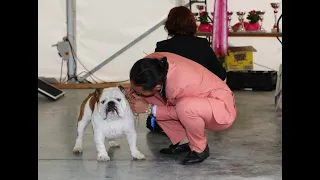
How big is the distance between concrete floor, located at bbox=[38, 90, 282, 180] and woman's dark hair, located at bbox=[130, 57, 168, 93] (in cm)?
54

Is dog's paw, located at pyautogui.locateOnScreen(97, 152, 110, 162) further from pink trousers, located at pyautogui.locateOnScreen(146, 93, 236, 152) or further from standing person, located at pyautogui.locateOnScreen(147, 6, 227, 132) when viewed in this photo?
standing person, located at pyautogui.locateOnScreen(147, 6, 227, 132)

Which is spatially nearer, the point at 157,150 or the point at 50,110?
the point at 157,150

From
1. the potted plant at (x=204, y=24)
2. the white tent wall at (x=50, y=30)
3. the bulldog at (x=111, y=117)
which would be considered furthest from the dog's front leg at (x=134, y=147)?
the white tent wall at (x=50, y=30)

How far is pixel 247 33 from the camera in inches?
266

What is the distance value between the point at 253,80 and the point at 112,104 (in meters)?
4.06

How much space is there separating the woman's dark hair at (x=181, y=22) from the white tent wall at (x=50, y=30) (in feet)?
12.1

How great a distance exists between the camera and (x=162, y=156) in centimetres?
397

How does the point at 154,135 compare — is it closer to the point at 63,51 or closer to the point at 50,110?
the point at 50,110

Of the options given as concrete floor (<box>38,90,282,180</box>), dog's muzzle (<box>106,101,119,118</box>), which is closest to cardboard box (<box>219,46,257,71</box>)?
concrete floor (<box>38,90,282,180</box>)

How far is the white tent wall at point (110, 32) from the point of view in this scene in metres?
7.70

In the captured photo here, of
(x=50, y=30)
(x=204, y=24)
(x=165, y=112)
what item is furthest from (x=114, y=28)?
(x=165, y=112)
